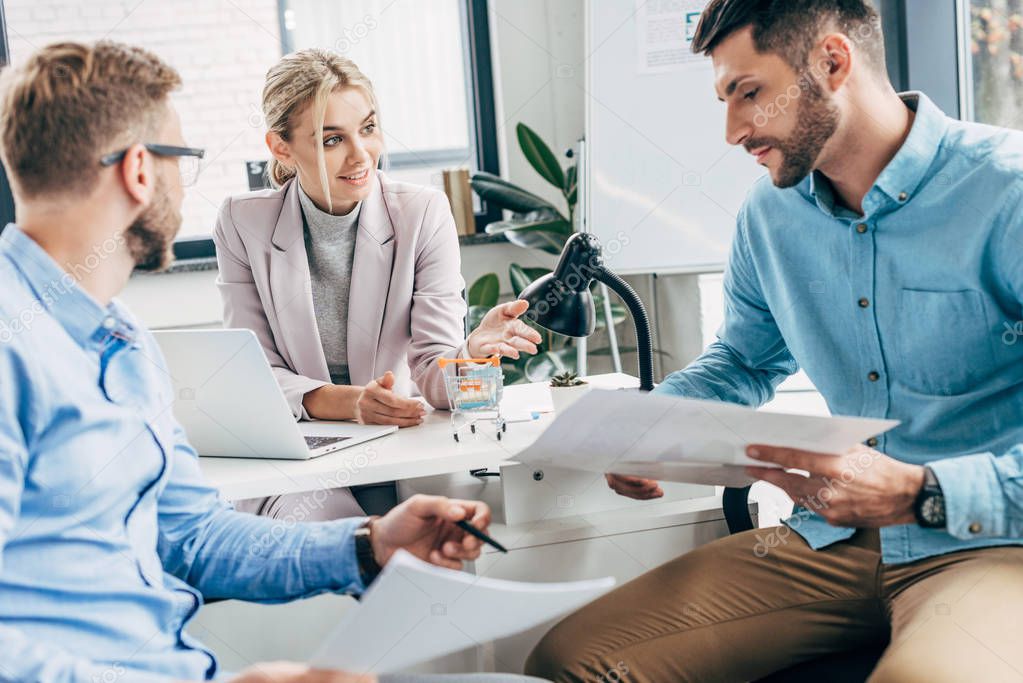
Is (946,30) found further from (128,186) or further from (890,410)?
(128,186)

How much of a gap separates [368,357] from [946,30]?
Result: 7.12 ft

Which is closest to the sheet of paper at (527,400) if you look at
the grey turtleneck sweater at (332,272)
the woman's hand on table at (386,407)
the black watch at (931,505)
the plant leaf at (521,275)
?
the woman's hand on table at (386,407)

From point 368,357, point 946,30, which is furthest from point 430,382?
point 946,30

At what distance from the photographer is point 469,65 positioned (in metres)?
4.04

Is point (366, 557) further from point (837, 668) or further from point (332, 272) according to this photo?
point (332, 272)

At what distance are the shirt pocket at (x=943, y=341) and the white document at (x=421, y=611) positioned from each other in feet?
2.62

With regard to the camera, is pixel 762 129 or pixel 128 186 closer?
pixel 128 186

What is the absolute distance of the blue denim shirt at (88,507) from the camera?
94 centimetres

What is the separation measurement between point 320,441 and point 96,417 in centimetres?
66

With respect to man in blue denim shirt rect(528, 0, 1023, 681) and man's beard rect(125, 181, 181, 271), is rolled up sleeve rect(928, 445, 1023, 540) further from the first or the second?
man's beard rect(125, 181, 181, 271)

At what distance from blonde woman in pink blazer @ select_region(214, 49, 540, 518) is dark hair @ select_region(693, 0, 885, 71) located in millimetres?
846

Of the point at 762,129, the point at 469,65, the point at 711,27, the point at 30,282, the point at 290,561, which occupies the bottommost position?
the point at 290,561

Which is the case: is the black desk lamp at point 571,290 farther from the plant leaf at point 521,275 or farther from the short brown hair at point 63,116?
the plant leaf at point 521,275

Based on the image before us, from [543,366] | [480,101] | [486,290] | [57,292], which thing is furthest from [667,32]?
[57,292]
